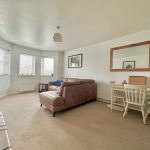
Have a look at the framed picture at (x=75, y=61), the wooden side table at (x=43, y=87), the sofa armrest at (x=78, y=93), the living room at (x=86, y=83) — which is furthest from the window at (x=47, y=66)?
the sofa armrest at (x=78, y=93)

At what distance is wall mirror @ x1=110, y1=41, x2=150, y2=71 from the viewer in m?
2.96

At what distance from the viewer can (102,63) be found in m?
4.10

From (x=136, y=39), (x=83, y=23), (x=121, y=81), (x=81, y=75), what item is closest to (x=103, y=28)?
(x=83, y=23)

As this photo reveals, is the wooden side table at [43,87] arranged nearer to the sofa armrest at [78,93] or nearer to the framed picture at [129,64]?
the sofa armrest at [78,93]

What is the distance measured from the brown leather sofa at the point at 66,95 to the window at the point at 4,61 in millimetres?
2525

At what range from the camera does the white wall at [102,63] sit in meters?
3.25

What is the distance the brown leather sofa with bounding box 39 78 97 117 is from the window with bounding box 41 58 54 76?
9.89 feet

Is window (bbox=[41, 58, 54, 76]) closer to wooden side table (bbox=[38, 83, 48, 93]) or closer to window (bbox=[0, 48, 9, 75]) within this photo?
wooden side table (bbox=[38, 83, 48, 93])

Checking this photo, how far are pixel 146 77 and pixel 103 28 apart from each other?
5.89 feet

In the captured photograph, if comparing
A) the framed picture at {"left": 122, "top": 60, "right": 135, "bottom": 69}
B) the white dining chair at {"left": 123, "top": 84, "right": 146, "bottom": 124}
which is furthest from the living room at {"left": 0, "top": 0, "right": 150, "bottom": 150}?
the white dining chair at {"left": 123, "top": 84, "right": 146, "bottom": 124}

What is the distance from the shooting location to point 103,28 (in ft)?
9.55

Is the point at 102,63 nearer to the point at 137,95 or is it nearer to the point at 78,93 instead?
the point at 78,93

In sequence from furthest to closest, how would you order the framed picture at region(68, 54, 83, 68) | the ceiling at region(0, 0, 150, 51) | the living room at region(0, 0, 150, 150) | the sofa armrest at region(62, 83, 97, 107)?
the framed picture at region(68, 54, 83, 68)
the sofa armrest at region(62, 83, 97, 107)
the ceiling at region(0, 0, 150, 51)
the living room at region(0, 0, 150, 150)

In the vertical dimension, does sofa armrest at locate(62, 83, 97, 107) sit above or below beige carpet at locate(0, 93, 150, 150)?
above
